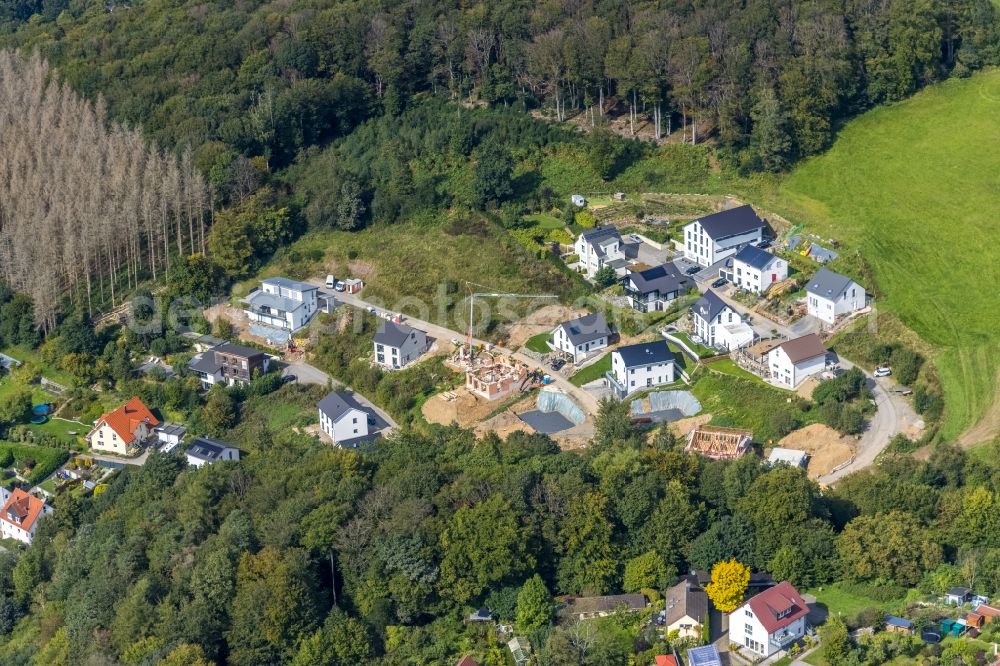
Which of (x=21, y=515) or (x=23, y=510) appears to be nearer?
(x=21, y=515)

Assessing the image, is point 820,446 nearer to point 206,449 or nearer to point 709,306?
point 709,306

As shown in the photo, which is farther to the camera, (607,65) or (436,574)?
(607,65)

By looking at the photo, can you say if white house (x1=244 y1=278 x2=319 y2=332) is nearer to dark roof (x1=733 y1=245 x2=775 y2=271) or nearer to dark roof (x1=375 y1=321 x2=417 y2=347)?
dark roof (x1=375 y1=321 x2=417 y2=347)

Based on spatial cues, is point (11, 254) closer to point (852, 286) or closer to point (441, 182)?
point (441, 182)

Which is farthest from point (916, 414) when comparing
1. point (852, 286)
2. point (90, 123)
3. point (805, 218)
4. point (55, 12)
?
point (55, 12)

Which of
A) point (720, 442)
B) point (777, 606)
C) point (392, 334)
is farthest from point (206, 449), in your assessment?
point (777, 606)

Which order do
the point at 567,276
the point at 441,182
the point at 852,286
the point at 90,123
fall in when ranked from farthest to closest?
the point at 90,123
the point at 441,182
the point at 567,276
the point at 852,286

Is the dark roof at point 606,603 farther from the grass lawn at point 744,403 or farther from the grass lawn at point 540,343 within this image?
the grass lawn at point 540,343
